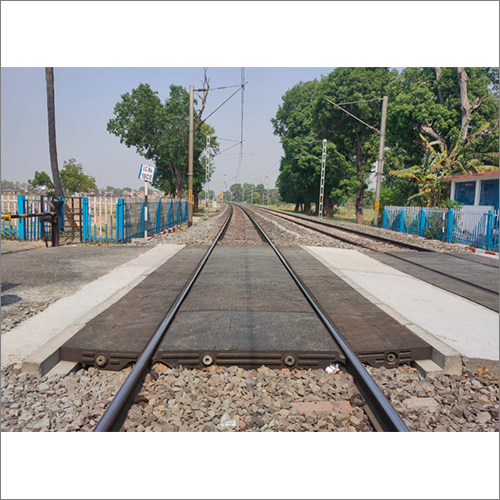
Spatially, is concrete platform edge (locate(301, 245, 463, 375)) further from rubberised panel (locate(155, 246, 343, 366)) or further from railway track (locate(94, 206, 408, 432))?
rubberised panel (locate(155, 246, 343, 366))

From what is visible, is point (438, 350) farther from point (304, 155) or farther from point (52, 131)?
point (304, 155)

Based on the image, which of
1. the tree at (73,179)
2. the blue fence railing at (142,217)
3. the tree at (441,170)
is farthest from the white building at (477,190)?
the tree at (73,179)

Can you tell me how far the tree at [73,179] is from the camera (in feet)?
174

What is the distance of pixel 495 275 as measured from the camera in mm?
10695

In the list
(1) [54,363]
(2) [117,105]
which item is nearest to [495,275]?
(1) [54,363]

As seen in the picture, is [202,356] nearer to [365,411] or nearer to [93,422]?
[93,422]

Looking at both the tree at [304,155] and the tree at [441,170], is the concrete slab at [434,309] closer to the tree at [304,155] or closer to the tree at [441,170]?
the tree at [441,170]

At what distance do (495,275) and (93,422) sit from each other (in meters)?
10.3

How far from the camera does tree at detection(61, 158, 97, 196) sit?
5309 cm

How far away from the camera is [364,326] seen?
5684 millimetres

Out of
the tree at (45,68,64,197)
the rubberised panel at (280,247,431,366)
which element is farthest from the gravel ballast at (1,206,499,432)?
the tree at (45,68,64,197)

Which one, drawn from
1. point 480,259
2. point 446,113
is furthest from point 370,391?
point 446,113

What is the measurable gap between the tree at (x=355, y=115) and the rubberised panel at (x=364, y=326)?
34.3 m

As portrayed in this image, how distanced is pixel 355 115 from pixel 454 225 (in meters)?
25.6
